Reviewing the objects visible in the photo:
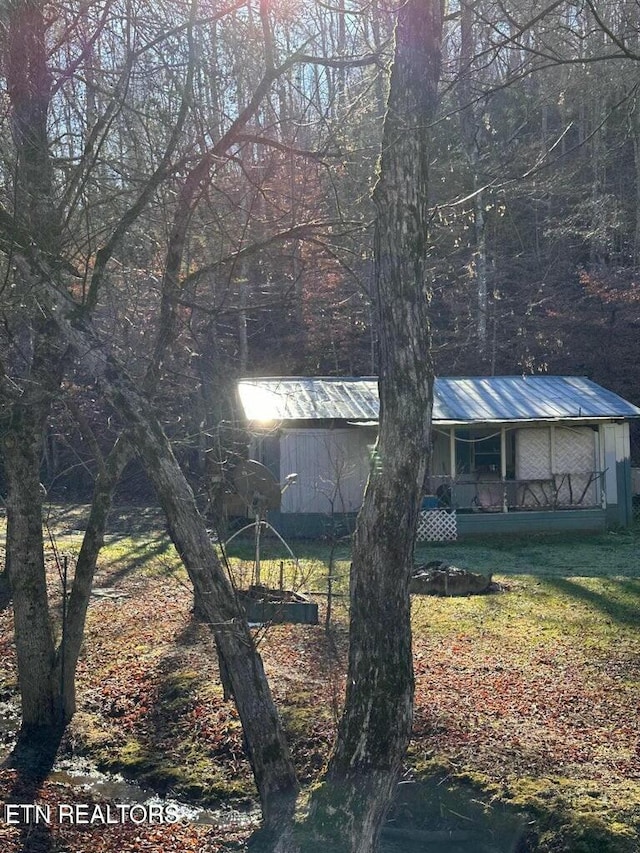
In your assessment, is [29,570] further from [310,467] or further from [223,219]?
[310,467]

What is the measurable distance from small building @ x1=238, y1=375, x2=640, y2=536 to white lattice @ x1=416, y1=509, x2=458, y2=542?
0.31 meters

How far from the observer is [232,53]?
7.93 meters

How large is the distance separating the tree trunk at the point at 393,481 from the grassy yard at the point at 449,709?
1068 millimetres

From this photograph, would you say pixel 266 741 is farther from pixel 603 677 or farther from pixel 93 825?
pixel 603 677

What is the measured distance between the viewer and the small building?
69.9 ft

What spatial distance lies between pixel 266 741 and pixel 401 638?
4.16 ft

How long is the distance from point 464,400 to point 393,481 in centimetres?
1834

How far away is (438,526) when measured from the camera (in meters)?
20.5

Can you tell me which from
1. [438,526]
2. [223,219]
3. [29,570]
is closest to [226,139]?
[223,219]

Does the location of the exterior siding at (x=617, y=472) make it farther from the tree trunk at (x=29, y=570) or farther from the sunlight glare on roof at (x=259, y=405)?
the tree trunk at (x=29, y=570)

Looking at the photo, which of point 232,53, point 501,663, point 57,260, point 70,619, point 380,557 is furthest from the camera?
point 501,663

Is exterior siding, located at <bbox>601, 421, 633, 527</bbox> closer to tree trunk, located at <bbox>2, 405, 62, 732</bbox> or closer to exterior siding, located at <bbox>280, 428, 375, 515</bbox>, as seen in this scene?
exterior siding, located at <bbox>280, 428, 375, 515</bbox>

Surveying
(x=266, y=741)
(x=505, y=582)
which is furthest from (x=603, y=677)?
(x=505, y=582)

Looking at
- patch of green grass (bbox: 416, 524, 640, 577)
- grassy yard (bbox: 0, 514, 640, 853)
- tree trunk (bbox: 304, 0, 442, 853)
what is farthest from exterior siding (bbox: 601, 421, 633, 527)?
tree trunk (bbox: 304, 0, 442, 853)
